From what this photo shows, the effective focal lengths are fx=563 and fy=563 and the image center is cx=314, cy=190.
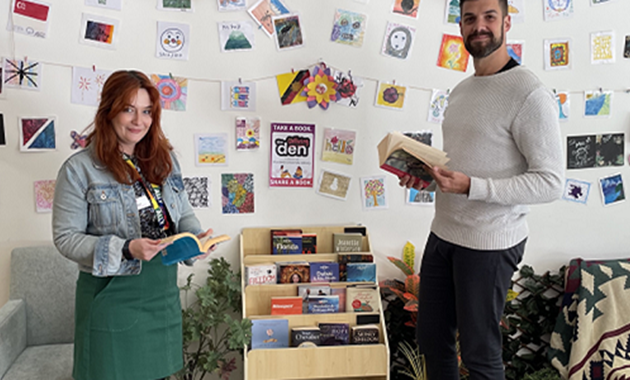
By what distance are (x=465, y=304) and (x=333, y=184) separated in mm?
986

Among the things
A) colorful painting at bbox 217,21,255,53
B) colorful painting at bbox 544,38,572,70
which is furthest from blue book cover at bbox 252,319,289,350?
colorful painting at bbox 544,38,572,70

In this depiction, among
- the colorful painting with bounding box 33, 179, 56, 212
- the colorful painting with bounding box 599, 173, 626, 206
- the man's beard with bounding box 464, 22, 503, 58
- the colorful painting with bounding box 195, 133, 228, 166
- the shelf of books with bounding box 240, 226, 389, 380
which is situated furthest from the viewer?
the colorful painting with bounding box 599, 173, 626, 206

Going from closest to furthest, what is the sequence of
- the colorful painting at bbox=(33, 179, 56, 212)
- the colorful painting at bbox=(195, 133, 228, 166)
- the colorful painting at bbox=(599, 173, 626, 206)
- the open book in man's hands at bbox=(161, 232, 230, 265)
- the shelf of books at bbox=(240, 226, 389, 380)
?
the open book in man's hands at bbox=(161, 232, 230, 265) < the shelf of books at bbox=(240, 226, 389, 380) < the colorful painting at bbox=(33, 179, 56, 212) < the colorful painting at bbox=(195, 133, 228, 166) < the colorful painting at bbox=(599, 173, 626, 206)

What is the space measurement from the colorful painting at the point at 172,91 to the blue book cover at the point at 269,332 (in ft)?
3.21

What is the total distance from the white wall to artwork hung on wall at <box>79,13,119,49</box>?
2cm

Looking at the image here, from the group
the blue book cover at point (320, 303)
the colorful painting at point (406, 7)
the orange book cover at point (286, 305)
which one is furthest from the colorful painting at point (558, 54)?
the orange book cover at point (286, 305)

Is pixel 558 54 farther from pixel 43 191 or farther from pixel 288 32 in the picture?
pixel 43 191

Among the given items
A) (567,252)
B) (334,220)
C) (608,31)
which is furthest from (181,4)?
(567,252)

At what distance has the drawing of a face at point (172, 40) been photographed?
7.86 feet

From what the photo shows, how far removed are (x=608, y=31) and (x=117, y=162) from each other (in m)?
2.26

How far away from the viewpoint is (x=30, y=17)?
2283 mm

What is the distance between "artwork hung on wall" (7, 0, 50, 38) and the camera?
2271 millimetres

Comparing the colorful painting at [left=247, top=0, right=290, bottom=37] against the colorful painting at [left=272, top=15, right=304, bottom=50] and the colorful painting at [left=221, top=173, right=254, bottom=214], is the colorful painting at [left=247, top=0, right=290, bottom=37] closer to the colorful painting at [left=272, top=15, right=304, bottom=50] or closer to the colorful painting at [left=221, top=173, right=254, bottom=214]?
the colorful painting at [left=272, top=15, right=304, bottom=50]

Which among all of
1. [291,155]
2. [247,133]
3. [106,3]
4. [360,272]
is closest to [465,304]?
[360,272]
